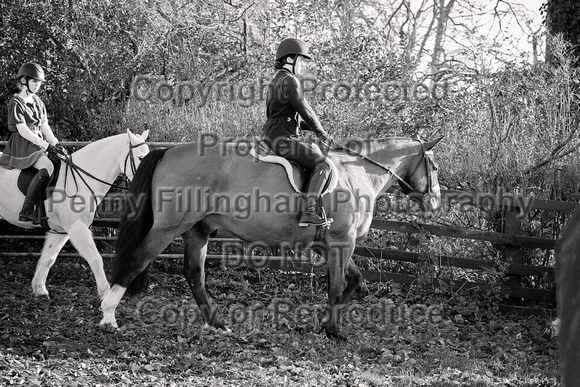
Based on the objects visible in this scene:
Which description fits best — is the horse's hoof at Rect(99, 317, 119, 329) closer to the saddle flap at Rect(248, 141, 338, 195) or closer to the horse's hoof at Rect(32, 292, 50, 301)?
the horse's hoof at Rect(32, 292, 50, 301)

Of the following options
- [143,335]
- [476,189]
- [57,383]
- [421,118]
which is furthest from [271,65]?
[57,383]

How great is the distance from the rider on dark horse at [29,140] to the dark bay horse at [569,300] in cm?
699

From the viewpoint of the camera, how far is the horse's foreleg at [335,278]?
7.55m

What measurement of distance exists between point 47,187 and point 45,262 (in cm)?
103

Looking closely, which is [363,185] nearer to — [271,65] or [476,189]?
[476,189]

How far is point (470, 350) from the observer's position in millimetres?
7637

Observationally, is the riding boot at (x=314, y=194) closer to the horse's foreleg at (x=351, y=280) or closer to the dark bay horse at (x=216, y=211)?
the dark bay horse at (x=216, y=211)

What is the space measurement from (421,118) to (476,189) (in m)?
3.50

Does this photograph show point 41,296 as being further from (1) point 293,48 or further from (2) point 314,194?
(1) point 293,48

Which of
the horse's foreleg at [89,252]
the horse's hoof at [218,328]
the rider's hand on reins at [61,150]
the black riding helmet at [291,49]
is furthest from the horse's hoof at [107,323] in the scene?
the black riding helmet at [291,49]

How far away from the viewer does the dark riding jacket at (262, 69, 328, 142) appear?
24.1ft

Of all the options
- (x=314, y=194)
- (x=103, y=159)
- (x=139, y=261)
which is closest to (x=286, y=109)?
(x=314, y=194)

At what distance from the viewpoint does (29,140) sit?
28.6 feet

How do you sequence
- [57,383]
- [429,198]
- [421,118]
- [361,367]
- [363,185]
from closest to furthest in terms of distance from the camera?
[57,383]
[361,367]
[363,185]
[429,198]
[421,118]
